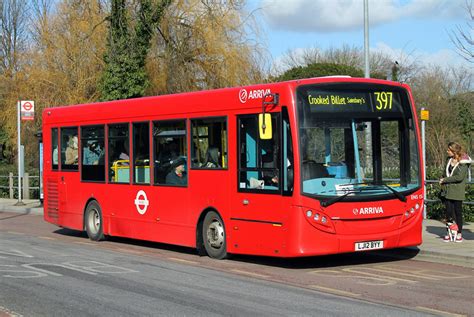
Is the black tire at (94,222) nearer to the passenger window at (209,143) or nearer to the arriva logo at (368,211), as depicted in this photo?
the passenger window at (209,143)

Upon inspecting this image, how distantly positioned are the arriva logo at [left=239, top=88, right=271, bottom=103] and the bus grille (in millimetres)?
7253

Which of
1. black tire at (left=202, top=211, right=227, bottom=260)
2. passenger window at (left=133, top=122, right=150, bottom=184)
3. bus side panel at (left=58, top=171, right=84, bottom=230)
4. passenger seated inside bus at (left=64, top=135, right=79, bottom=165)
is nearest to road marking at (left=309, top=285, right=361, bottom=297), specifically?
black tire at (left=202, top=211, right=227, bottom=260)

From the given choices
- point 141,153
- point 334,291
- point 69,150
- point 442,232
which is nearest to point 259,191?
point 334,291

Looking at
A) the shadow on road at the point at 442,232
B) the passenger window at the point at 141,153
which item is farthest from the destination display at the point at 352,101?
the passenger window at the point at 141,153

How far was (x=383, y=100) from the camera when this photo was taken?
41.8 ft

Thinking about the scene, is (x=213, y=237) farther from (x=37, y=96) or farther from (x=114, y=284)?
(x=37, y=96)

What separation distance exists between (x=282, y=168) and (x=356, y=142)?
1360mm

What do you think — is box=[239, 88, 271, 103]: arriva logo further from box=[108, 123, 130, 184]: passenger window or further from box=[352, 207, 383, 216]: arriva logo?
box=[108, 123, 130, 184]: passenger window

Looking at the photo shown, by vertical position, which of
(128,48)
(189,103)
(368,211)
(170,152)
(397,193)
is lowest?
(368,211)

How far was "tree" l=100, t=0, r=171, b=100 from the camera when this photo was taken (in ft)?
93.3

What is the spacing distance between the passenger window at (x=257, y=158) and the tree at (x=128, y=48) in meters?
16.3

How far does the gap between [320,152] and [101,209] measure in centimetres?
654

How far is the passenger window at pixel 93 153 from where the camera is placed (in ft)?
55.1

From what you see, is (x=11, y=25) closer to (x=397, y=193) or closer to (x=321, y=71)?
(x=321, y=71)
